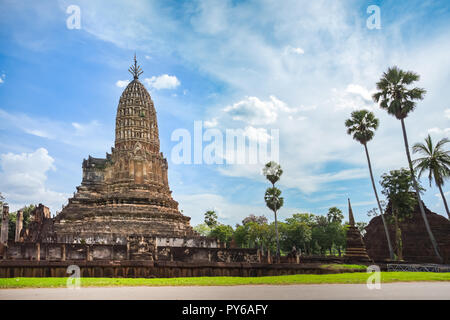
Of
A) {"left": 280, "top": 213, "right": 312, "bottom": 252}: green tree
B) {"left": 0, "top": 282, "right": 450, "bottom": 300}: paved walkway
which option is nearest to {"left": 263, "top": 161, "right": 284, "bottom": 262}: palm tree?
{"left": 280, "top": 213, "right": 312, "bottom": 252}: green tree

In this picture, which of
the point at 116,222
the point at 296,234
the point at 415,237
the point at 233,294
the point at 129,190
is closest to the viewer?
the point at 233,294

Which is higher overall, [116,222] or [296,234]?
[116,222]

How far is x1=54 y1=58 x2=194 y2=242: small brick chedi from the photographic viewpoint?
38.1 meters

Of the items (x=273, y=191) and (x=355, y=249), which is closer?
(x=355, y=249)

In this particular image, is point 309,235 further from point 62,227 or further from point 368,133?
point 62,227

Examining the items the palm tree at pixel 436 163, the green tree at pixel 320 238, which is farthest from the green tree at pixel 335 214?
the palm tree at pixel 436 163

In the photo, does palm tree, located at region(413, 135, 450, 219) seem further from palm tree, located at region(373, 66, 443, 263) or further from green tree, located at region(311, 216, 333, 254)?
green tree, located at region(311, 216, 333, 254)

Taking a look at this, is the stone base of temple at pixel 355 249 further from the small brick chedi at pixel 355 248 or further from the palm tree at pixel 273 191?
the palm tree at pixel 273 191

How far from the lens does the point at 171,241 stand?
35.9 meters

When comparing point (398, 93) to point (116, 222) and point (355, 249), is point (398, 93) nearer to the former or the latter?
point (355, 249)

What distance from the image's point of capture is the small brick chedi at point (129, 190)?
125 feet

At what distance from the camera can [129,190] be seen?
143 feet

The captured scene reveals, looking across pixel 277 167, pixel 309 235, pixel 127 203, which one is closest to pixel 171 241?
pixel 127 203

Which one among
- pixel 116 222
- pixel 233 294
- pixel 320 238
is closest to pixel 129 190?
pixel 116 222
